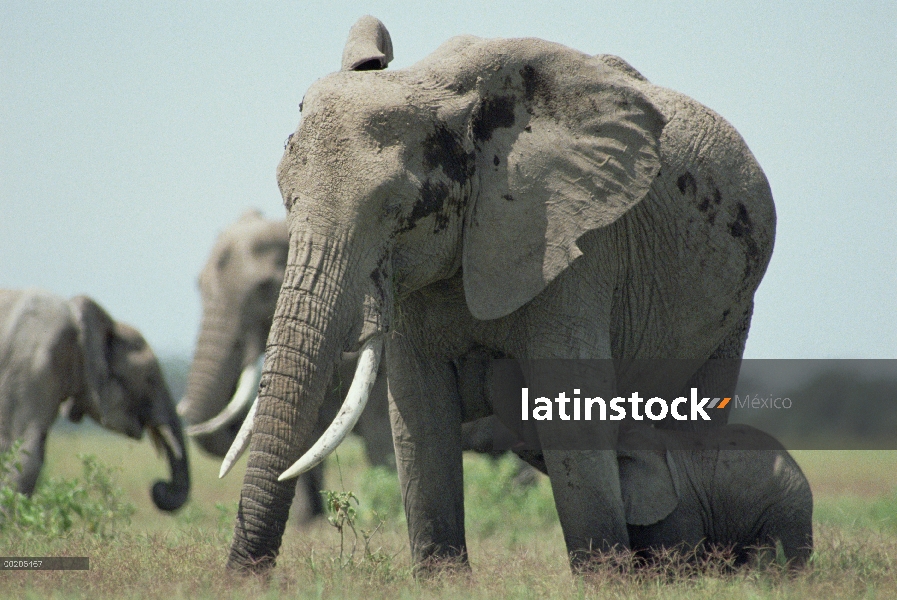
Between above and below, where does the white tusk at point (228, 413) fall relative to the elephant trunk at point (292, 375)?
below

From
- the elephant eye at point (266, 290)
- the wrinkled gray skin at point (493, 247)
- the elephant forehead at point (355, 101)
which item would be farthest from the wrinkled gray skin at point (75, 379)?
the elephant forehead at point (355, 101)

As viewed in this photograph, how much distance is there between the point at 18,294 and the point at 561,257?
5.99 meters

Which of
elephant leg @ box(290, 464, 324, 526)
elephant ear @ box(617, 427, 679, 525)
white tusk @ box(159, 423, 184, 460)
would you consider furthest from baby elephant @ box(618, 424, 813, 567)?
white tusk @ box(159, 423, 184, 460)

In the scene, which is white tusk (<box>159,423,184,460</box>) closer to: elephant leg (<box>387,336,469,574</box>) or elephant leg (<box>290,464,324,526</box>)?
elephant leg (<box>290,464,324,526</box>)

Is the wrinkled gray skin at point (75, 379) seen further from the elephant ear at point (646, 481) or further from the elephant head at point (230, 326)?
the elephant ear at point (646, 481)

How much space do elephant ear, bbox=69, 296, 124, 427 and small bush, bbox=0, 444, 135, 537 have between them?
112 cm

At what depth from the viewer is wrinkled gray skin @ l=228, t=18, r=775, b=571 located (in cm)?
508

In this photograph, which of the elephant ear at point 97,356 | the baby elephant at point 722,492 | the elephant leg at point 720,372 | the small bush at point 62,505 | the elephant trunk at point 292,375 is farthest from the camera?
the elephant ear at point 97,356

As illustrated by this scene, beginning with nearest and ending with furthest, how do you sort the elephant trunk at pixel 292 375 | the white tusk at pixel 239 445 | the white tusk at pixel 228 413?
the elephant trunk at pixel 292 375
the white tusk at pixel 239 445
the white tusk at pixel 228 413

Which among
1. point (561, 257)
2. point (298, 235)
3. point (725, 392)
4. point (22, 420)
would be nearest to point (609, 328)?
point (561, 257)

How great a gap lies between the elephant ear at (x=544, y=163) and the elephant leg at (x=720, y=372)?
1.41 m

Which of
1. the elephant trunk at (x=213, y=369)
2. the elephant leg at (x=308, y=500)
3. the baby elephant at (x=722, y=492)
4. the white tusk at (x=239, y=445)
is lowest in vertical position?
the elephant leg at (x=308, y=500)

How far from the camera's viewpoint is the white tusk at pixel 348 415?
4.87 m

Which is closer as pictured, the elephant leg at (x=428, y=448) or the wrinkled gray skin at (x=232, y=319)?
the elephant leg at (x=428, y=448)
